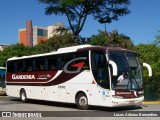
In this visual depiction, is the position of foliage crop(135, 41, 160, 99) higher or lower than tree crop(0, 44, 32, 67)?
lower

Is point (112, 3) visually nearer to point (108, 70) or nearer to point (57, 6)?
point (57, 6)

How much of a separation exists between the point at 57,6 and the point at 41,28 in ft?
390

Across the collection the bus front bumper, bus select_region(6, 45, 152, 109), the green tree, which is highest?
the green tree

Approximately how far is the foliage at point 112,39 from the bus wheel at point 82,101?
66.8 ft

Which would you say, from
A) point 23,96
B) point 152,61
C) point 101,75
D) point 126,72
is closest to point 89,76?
point 101,75

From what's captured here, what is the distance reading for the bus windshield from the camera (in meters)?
18.8

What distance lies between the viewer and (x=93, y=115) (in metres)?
17.2

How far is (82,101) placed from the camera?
2041 centimetres

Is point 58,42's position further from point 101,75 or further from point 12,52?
point 12,52

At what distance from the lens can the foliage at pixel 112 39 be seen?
4097 cm

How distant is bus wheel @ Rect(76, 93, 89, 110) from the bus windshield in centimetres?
221

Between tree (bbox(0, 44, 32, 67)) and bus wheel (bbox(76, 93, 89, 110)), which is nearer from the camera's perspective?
bus wheel (bbox(76, 93, 89, 110))

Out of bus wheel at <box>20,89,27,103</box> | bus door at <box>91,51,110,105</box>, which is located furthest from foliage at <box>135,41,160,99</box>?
bus door at <box>91,51,110,105</box>

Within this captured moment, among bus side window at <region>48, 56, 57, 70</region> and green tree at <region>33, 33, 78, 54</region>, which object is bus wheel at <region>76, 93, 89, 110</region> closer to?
bus side window at <region>48, 56, 57, 70</region>
